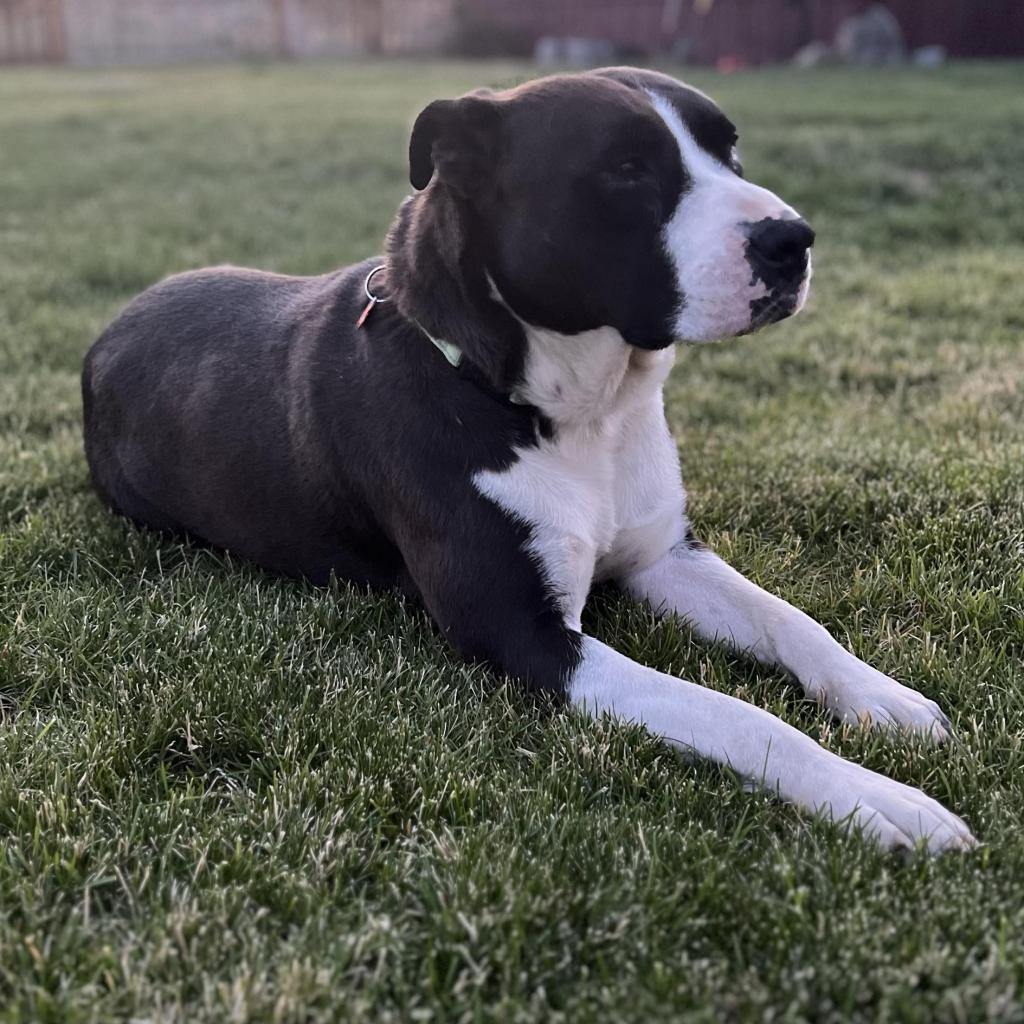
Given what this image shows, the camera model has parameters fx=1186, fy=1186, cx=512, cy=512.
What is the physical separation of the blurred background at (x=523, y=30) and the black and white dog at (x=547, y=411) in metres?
19.3

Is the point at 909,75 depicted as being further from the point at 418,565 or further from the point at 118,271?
the point at 418,565

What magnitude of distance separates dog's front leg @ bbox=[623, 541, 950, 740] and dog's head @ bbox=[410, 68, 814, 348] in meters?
0.63

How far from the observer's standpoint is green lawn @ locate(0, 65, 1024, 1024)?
1.70 metres

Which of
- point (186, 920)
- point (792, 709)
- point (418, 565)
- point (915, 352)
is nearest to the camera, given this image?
point (186, 920)

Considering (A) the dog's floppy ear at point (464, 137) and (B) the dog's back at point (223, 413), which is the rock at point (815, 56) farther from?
(A) the dog's floppy ear at point (464, 137)

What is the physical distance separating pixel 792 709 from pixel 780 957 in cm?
86

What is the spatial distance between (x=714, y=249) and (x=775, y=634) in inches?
33.4

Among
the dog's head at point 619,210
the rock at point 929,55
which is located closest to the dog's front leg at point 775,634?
the dog's head at point 619,210

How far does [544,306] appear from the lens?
2584 mm

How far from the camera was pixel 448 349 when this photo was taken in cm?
270

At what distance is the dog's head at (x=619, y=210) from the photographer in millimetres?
2408

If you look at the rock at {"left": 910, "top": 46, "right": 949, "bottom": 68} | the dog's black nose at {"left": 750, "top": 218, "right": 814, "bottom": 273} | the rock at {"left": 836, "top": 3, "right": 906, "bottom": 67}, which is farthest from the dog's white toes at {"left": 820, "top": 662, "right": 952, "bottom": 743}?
the rock at {"left": 836, "top": 3, "right": 906, "bottom": 67}

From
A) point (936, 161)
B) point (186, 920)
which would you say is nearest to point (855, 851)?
point (186, 920)

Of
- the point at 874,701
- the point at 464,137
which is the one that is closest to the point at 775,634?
the point at 874,701
